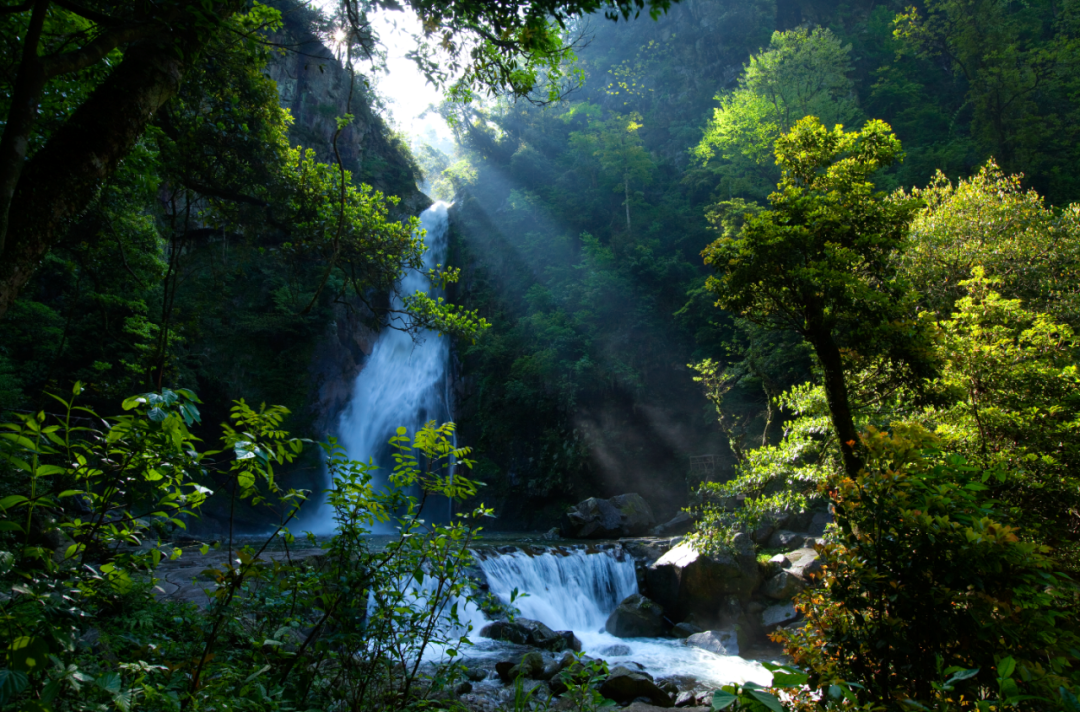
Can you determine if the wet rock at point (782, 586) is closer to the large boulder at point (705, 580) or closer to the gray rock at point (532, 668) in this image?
the large boulder at point (705, 580)

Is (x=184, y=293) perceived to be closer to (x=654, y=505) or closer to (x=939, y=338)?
(x=654, y=505)

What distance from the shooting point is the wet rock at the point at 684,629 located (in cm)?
969

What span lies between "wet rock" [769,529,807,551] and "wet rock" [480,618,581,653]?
5.49m

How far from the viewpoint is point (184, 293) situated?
2009 centimetres

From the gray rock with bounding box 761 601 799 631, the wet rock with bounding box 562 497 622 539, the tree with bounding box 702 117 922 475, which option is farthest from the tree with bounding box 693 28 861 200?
the gray rock with bounding box 761 601 799 631

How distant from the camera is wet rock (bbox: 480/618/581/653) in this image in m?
8.56

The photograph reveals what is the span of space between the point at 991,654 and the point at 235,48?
273 inches

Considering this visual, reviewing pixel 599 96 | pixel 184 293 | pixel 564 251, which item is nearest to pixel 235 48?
pixel 184 293

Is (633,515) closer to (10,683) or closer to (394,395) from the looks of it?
(394,395)

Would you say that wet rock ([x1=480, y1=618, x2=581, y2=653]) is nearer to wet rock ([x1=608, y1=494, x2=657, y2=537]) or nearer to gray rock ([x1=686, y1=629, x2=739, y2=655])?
gray rock ([x1=686, y1=629, x2=739, y2=655])

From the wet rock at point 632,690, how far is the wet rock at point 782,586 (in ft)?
13.7

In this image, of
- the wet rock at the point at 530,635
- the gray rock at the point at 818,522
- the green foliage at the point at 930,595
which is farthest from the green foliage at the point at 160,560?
the gray rock at the point at 818,522

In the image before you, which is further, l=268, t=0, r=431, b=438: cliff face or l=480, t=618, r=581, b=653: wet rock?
l=268, t=0, r=431, b=438: cliff face

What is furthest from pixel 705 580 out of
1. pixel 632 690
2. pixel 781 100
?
pixel 781 100
